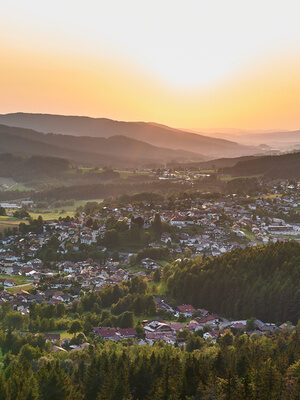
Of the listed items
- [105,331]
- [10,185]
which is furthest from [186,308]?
[10,185]

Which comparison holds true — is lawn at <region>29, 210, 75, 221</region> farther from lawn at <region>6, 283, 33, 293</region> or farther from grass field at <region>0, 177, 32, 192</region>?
grass field at <region>0, 177, 32, 192</region>

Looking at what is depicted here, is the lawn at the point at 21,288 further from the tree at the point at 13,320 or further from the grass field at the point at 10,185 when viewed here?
the grass field at the point at 10,185

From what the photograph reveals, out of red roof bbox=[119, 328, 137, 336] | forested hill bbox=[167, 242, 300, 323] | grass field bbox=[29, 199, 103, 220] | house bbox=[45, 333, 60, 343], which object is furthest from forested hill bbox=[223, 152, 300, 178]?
house bbox=[45, 333, 60, 343]

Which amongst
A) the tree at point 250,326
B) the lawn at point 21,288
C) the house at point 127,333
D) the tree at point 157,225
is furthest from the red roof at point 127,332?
the tree at point 157,225

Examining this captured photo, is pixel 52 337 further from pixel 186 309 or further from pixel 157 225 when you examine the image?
pixel 157 225

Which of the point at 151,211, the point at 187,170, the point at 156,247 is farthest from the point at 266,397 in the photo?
the point at 187,170

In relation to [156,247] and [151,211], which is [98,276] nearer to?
[156,247]

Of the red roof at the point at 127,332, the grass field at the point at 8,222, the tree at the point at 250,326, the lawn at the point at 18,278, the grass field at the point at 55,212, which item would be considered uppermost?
the grass field at the point at 8,222

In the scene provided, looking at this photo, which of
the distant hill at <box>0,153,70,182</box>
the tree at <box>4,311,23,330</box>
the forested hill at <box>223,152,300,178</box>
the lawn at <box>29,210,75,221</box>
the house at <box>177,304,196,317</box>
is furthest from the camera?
the distant hill at <box>0,153,70,182</box>
